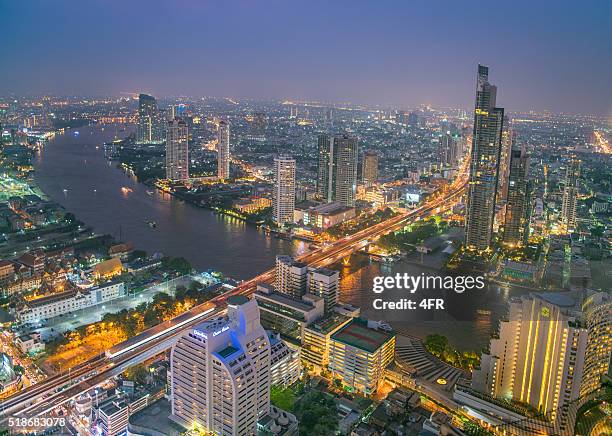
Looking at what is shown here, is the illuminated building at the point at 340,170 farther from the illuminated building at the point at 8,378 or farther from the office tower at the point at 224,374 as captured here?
the office tower at the point at 224,374

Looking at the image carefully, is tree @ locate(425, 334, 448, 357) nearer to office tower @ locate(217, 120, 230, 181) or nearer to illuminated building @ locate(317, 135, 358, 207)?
illuminated building @ locate(317, 135, 358, 207)

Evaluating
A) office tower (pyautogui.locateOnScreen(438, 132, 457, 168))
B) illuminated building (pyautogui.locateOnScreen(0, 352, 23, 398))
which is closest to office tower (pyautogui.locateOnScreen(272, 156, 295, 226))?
illuminated building (pyautogui.locateOnScreen(0, 352, 23, 398))

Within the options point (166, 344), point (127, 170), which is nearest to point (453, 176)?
point (127, 170)

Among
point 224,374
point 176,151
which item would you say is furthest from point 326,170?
point 224,374

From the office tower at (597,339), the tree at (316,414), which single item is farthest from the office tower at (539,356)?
the tree at (316,414)

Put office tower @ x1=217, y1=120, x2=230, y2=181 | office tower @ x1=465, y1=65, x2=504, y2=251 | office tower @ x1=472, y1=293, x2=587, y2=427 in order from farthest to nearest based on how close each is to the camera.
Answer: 1. office tower @ x1=217, y1=120, x2=230, y2=181
2. office tower @ x1=465, y1=65, x2=504, y2=251
3. office tower @ x1=472, y1=293, x2=587, y2=427
